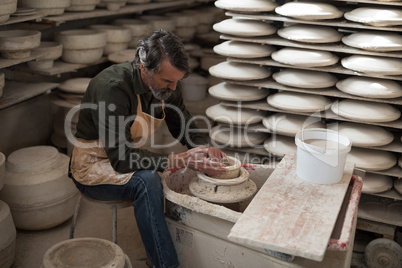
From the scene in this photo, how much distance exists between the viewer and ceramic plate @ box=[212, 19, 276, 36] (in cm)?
326

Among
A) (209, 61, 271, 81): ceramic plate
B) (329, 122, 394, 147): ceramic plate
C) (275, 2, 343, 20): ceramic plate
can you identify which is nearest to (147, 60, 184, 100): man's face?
(209, 61, 271, 81): ceramic plate

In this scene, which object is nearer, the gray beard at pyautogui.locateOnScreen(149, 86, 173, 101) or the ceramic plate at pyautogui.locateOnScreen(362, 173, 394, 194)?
the gray beard at pyautogui.locateOnScreen(149, 86, 173, 101)

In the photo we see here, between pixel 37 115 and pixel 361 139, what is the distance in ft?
8.79

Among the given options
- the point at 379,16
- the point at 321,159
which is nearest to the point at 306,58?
the point at 379,16

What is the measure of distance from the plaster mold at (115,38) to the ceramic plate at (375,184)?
239 centimetres

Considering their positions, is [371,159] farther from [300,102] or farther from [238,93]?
[238,93]

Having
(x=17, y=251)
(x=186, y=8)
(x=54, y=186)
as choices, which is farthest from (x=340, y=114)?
(x=186, y=8)

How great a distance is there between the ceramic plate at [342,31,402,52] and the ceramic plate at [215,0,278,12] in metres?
0.53

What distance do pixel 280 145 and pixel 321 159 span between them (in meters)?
0.94

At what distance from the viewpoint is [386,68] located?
2969 mm

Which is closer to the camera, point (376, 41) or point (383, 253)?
point (376, 41)

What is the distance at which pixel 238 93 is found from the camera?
342 cm

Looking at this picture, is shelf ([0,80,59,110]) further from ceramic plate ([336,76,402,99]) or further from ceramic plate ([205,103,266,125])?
ceramic plate ([336,76,402,99])

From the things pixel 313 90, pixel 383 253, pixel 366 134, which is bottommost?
pixel 383 253
